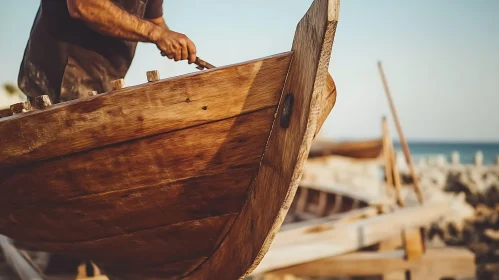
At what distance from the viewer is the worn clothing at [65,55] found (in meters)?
2.45

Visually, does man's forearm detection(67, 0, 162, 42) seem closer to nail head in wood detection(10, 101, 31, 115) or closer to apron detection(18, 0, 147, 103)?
nail head in wood detection(10, 101, 31, 115)

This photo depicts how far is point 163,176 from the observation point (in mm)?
1610

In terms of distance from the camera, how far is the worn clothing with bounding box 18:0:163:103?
96.5 inches

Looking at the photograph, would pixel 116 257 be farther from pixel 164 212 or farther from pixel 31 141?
pixel 31 141

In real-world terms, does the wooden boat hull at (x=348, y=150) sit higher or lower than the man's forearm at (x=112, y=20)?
higher

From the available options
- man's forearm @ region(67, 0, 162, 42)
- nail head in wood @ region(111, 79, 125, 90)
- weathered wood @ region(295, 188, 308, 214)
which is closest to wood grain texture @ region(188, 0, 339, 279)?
nail head in wood @ region(111, 79, 125, 90)

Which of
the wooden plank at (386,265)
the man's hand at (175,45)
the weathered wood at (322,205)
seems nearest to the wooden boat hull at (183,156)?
the man's hand at (175,45)

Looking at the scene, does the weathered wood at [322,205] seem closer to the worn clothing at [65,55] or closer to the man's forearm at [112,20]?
the worn clothing at [65,55]

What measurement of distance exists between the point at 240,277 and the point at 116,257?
75cm

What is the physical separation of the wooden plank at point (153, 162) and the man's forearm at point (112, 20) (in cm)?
66

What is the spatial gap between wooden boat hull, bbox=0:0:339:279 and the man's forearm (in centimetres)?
56

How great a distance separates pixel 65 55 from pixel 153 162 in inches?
53.6

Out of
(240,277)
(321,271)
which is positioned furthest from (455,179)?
(240,277)

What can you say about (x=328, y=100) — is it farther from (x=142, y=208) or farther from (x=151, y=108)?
(x=142, y=208)
